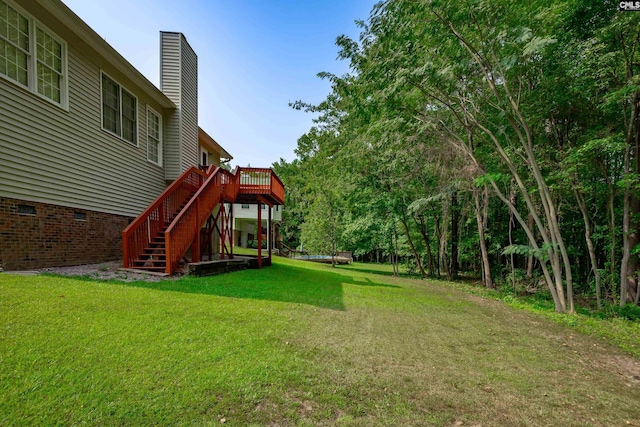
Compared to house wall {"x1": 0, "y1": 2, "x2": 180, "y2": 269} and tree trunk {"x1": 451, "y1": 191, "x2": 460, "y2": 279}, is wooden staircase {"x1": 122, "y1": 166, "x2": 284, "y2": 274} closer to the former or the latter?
house wall {"x1": 0, "y1": 2, "x2": 180, "y2": 269}

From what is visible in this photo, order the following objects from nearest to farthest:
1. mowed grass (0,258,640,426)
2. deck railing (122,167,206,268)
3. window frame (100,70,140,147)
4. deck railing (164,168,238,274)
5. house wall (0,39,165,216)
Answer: mowed grass (0,258,640,426)
house wall (0,39,165,216)
deck railing (122,167,206,268)
deck railing (164,168,238,274)
window frame (100,70,140,147)

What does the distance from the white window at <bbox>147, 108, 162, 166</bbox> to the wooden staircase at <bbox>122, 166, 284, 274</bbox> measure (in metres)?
1.70

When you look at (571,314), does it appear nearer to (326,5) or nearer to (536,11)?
(536,11)

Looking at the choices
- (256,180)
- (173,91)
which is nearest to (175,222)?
(256,180)

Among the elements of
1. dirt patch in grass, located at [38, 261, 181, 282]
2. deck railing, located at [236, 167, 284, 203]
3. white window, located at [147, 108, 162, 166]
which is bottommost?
dirt patch in grass, located at [38, 261, 181, 282]

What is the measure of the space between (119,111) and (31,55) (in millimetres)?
2611

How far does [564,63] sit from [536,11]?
66.5 inches

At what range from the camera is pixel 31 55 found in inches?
231

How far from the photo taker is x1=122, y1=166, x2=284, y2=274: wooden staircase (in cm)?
686

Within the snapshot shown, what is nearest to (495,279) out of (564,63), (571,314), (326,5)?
(571,314)

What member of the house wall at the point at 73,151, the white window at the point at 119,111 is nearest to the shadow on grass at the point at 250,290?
the house wall at the point at 73,151

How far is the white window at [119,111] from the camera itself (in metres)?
8.02

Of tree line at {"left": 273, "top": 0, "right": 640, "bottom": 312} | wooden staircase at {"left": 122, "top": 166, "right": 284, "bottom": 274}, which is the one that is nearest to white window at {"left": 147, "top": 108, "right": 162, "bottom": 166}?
wooden staircase at {"left": 122, "top": 166, "right": 284, "bottom": 274}

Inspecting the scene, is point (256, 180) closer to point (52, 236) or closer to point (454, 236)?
point (52, 236)
